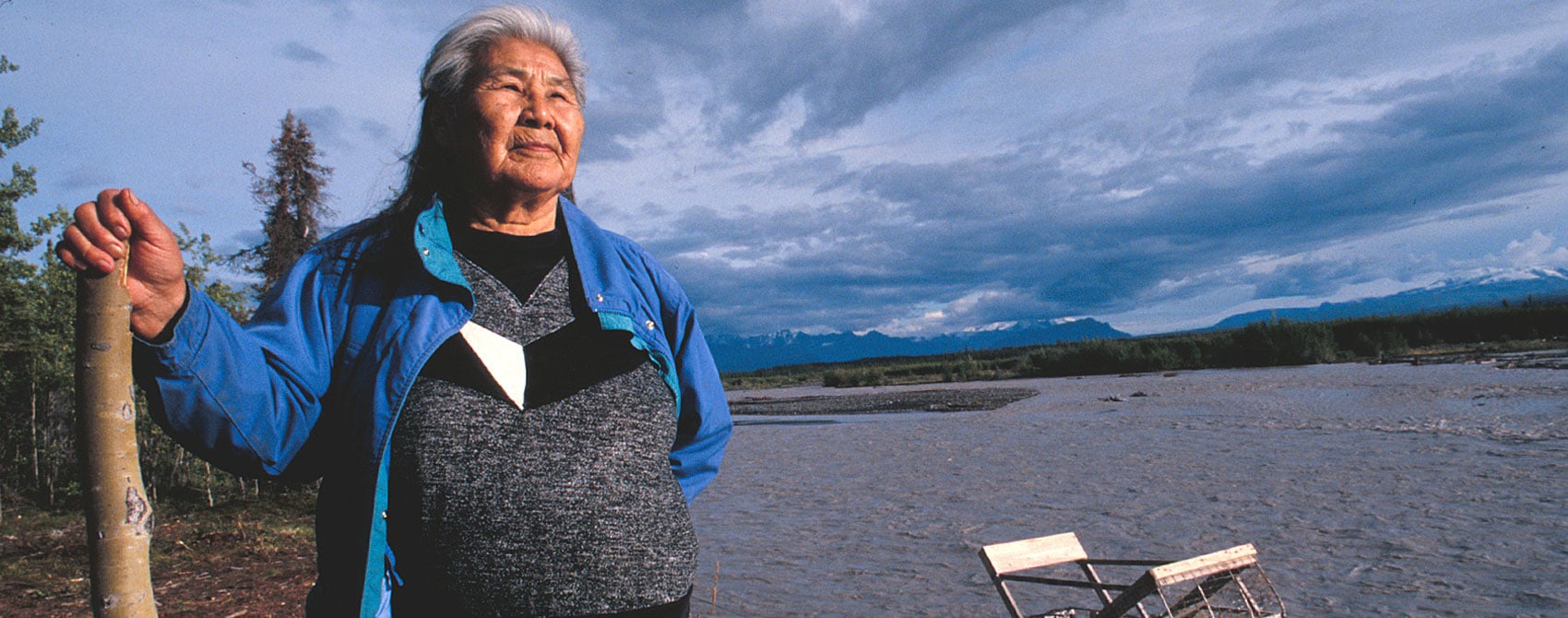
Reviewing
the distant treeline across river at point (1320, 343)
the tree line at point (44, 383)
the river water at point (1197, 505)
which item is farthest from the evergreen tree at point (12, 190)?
the distant treeline across river at point (1320, 343)

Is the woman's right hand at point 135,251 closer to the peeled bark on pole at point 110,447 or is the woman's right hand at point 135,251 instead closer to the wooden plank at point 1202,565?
the peeled bark on pole at point 110,447

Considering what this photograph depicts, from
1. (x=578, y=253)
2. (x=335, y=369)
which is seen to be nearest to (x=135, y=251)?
(x=335, y=369)

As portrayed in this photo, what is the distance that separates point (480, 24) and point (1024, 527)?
5924 millimetres

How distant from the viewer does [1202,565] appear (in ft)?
9.23

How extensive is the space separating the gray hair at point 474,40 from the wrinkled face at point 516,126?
0.02 metres

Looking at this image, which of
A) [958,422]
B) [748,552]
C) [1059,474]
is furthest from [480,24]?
[958,422]

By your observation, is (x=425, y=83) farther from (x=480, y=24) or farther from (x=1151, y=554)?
(x=1151, y=554)

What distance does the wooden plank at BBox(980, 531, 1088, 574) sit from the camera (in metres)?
3.34

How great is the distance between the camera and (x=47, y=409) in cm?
985

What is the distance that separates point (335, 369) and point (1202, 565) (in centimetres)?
264

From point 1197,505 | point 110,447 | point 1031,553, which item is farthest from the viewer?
point 1197,505

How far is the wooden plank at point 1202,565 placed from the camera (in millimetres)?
2650

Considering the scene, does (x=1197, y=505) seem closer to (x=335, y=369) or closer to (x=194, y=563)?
(x=335, y=369)

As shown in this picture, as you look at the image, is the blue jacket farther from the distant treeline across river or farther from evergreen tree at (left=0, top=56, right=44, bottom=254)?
the distant treeline across river
